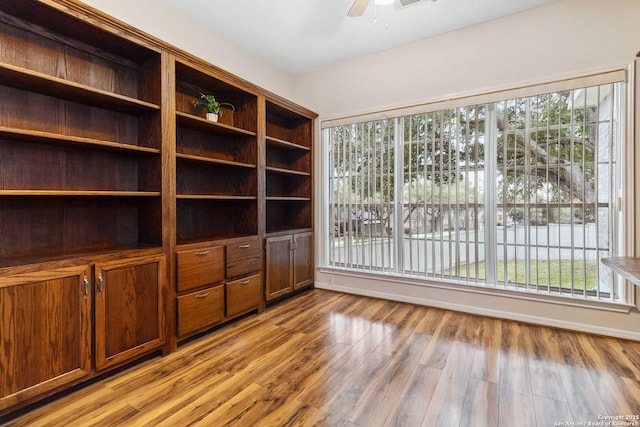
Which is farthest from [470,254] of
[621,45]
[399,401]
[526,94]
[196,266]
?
[196,266]

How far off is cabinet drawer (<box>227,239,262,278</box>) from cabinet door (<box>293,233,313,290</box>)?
63 centimetres

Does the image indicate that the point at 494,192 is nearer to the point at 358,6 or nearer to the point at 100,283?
the point at 358,6

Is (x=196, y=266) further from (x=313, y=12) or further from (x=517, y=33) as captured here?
(x=517, y=33)

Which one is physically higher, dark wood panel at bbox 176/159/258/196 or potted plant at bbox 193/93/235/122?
potted plant at bbox 193/93/235/122

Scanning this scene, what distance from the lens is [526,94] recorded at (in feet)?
8.77

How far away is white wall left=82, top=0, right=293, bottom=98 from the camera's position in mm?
2373

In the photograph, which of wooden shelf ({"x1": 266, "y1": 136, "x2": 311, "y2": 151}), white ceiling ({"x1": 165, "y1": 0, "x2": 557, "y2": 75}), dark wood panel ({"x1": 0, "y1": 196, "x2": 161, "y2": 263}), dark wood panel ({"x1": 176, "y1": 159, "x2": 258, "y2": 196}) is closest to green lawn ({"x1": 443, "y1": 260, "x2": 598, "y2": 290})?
white ceiling ({"x1": 165, "y1": 0, "x2": 557, "y2": 75})

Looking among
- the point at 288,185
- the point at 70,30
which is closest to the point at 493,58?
the point at 288,185

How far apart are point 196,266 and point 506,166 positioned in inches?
115

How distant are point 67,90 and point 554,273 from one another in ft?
13.2

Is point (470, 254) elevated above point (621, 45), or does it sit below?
below

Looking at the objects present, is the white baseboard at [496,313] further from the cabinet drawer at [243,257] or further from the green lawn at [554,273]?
the cabinet drawer at [243,257]

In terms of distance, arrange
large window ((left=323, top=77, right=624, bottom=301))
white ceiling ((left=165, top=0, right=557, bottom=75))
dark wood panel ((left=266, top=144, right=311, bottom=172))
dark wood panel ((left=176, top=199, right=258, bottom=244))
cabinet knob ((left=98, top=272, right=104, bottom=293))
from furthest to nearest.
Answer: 1. dark wood panel ((left=266, top=144, right=311, bottom=172))
2. dark wood panel ((left=176, top=199, right=258, bottom=244))
3. white ceiling ((left=165, top=0, right=557, bottom=75))
4. large window ((left=323, top=77, right=624, bottom=301))
5. cabinet knob ((left=98, top=272, right=104, bottom=293))

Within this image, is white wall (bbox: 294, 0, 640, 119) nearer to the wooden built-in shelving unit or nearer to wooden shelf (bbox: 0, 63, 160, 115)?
the wooden built-in shelving unit
